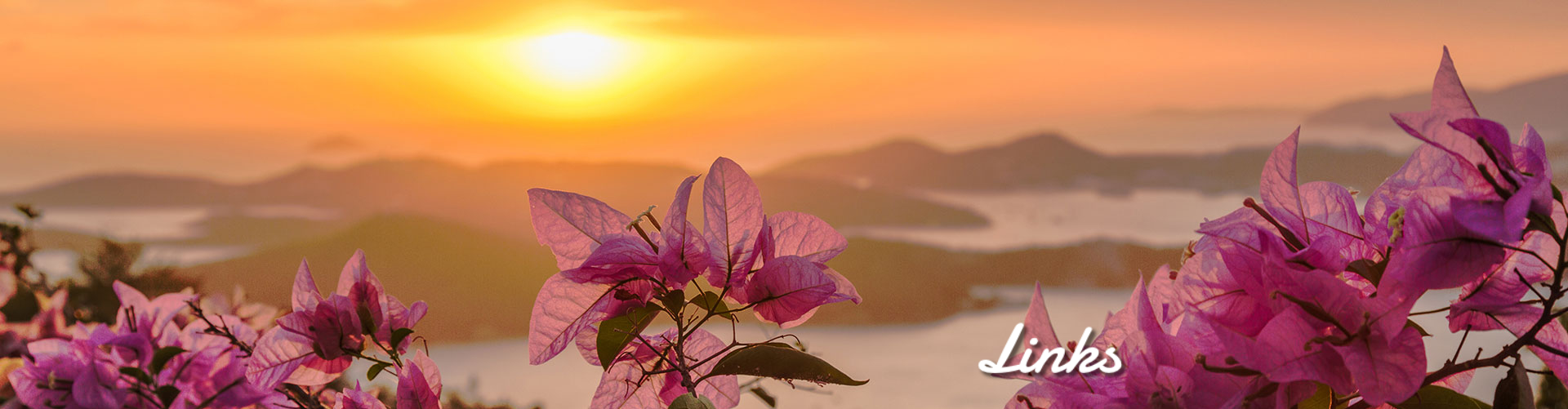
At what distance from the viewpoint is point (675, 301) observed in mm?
300

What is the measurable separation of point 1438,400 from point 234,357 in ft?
1.63

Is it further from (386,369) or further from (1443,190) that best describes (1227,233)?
(386,369)

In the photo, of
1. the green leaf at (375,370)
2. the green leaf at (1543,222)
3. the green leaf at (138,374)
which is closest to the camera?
the green leaf at (1543,222)

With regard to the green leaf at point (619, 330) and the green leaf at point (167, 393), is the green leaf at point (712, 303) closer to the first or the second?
the green leaf at point (619, 330)

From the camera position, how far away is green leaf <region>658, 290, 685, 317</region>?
298 millimetres

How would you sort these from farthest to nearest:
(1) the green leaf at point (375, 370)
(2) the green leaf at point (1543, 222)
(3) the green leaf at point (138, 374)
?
(3) the green leaf at point (138, 374) < (1) the green leaf at point (375, 370) < (2) the green leaf at point (1543, 222)

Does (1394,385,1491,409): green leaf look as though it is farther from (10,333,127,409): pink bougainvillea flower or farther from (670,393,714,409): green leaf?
(10,333,127,409): pink bougainvillea flower

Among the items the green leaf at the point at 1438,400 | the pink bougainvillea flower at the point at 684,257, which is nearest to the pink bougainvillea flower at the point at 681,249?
the pink bougainvillea flower at the point at 684,257

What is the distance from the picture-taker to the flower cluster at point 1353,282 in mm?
245

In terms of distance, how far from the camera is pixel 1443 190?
252 mm

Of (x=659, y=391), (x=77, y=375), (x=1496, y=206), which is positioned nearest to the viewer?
(x=1496, y=206)

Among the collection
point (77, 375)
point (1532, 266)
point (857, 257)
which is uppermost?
point (1532, 266)

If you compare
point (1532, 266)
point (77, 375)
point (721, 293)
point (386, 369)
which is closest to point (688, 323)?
point (721, 293)

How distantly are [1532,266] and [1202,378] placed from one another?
0.34 feet
